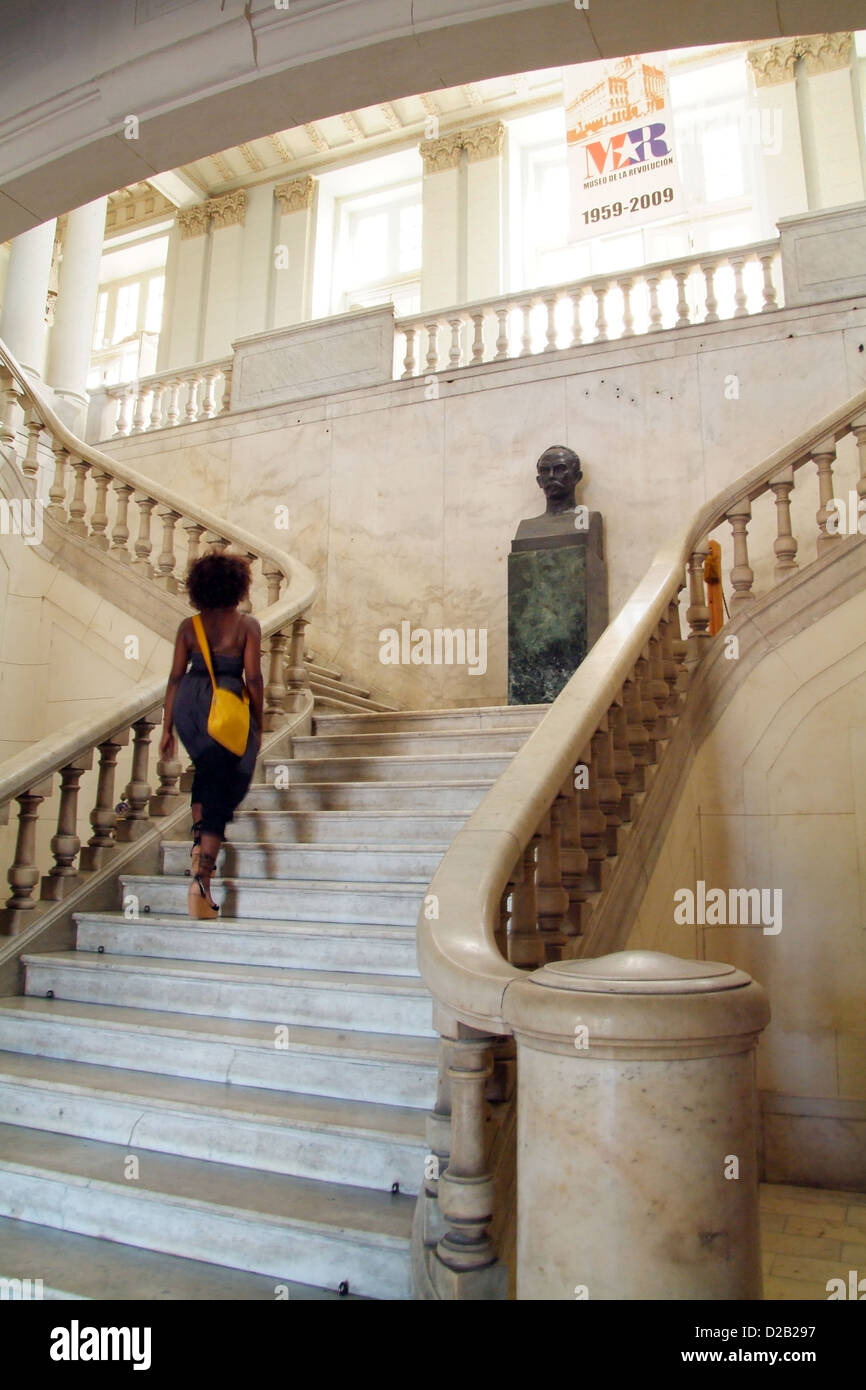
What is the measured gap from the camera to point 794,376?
7238 mm

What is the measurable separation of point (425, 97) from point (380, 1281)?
15037 mm

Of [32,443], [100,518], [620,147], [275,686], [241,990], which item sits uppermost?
[620,147]

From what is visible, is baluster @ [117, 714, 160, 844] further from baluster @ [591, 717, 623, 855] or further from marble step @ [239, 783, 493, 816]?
baluster @ [591, 717, 623, 855]

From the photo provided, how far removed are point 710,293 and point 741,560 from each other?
381cm

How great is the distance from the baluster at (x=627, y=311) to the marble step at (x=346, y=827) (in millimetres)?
5429

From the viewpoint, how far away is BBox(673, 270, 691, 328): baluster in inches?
306

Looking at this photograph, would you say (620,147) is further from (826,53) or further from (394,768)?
(394,768)

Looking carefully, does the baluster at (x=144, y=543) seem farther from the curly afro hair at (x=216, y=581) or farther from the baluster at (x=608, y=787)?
the baluster at (x=608, y=787)

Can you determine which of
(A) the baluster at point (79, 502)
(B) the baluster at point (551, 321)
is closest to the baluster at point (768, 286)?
(B) the baluster at point (551, 321)

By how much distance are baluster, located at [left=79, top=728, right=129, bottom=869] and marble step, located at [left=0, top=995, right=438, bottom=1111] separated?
35.7 inches

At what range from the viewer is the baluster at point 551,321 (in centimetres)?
824

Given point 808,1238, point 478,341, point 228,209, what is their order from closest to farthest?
1. point 808,1238
2. point 478,341
3. point 228,209

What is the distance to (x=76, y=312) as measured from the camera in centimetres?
1037

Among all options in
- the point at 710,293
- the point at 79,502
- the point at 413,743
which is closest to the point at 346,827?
the point at 413,743
